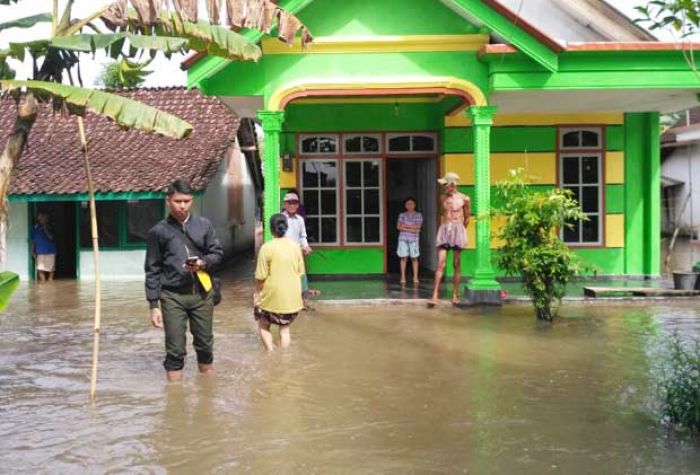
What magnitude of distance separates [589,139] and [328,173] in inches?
185

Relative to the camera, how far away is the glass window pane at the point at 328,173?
14336mm

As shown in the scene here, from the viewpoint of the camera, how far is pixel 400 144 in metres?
14.3

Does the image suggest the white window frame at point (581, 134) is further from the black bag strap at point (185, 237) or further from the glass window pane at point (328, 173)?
the black bag strap at point (185, 237)

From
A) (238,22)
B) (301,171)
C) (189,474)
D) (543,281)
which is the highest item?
(238,22)

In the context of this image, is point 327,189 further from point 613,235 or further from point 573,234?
point 613,235

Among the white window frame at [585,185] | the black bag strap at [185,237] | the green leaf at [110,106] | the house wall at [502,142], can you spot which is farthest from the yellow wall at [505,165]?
the green leaf at [110,106]

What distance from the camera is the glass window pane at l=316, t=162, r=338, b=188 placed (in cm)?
1434

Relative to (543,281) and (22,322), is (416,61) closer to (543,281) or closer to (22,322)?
(543,281)

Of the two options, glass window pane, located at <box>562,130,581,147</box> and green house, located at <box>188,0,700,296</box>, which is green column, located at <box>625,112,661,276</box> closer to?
green house, located at <box>188,0,700,296</box>

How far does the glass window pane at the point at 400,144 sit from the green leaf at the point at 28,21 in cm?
793

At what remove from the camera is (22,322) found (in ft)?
35.7

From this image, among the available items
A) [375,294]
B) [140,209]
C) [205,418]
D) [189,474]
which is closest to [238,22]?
[205,418]

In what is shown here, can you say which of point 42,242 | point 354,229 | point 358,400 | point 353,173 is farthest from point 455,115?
point 42,242

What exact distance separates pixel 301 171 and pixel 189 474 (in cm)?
990
